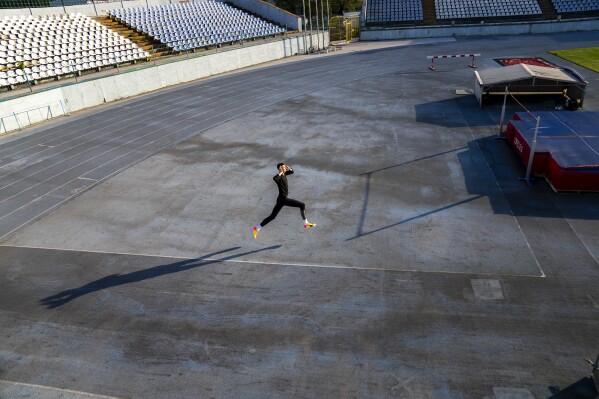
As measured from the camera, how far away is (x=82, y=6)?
A: 34344mm

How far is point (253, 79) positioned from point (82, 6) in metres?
16.6

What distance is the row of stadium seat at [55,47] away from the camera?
982 inches

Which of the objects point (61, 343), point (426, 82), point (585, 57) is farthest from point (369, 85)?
point (61, 343)

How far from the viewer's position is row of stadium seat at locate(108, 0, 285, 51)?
34625 mm

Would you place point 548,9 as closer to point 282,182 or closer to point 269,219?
point 282,182

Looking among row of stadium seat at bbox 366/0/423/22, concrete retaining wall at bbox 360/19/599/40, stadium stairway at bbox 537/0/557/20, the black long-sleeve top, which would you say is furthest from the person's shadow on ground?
stadium stairway at bbox 537/0/557/20

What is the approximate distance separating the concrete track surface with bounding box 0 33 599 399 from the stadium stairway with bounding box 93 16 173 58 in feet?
53.8

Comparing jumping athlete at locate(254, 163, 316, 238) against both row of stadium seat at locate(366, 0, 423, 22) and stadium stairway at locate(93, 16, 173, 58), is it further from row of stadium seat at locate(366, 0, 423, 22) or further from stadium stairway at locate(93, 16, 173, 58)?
row of stadium seat at locate(366, 0, 423, 22)

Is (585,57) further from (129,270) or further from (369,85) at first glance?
(129,270)

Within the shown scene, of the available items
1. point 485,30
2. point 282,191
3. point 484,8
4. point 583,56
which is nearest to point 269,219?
point 282,191

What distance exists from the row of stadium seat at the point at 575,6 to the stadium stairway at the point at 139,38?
39.8 m

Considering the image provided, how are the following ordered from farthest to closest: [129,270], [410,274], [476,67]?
[476,67], [129,270], [410,274]

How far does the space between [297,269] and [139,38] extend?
3098cm

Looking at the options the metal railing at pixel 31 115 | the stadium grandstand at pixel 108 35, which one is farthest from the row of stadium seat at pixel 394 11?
the metal railing at pixel 31 115
